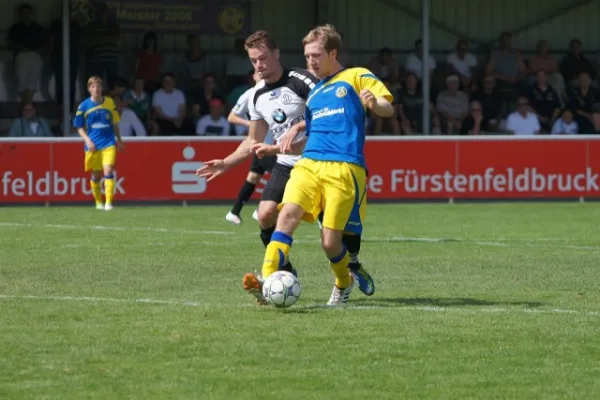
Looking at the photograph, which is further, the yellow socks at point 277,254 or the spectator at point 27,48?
the spectator at point 27,48

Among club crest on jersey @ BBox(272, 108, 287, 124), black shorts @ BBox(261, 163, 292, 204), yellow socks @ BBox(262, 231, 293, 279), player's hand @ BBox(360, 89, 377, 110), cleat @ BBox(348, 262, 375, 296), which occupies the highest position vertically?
player's hand @ BBox(360, 89, 377, 110)

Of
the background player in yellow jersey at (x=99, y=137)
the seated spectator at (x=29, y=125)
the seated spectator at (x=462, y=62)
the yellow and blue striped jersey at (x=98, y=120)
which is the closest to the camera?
the background player in yellow jersey at (x=99, y=137)

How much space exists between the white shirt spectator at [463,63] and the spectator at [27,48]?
8.02 meters

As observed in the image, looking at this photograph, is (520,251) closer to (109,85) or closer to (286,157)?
(286,157)

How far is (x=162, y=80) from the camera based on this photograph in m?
26.4

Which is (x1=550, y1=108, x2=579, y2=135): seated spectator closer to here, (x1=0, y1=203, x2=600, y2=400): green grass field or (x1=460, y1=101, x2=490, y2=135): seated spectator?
(x1=460, y1=101, x2=490, y2=135): seated spectator

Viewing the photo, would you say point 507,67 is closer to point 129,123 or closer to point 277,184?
point 129,123

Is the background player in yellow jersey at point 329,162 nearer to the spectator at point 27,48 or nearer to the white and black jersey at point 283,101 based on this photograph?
the white and black jersey at point 283,101

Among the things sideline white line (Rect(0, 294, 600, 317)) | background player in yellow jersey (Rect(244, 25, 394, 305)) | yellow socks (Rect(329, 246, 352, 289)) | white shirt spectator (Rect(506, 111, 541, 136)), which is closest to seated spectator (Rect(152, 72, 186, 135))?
white shirt spectator (Rect(506, 111, 541, 136))

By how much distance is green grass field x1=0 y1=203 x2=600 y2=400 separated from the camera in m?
6.80

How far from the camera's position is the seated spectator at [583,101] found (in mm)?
27156

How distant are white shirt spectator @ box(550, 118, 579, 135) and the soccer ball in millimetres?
18144

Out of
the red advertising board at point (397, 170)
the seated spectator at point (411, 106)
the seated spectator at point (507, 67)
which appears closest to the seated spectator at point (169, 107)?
the red advertising board at point (397, 170)

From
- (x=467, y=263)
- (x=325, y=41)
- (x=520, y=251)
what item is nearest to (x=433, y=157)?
(x=520, y=251)
